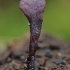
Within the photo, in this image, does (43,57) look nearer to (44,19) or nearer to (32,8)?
(32,8)

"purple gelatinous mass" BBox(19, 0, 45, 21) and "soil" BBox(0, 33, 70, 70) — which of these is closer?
"purple gelatinous mass" BBox(19, 0, 45, 21)

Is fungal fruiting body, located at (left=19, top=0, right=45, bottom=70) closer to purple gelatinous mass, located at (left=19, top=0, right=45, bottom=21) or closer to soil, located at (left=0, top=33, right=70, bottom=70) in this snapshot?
purple gelatinous mass, located at (left=19, top=0, right=45, bottom=21)

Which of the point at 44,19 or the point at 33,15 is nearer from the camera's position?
the point at 33,15

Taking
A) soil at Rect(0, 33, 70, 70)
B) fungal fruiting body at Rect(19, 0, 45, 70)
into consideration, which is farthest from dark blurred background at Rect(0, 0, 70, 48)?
fungal fruiting body at Rect(19, 0, 45, 70)

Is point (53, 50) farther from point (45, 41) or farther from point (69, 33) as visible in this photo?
point (69, 33)

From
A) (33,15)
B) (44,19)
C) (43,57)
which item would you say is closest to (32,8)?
(33,15)

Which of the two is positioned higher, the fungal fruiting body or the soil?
the fungal fruiting body

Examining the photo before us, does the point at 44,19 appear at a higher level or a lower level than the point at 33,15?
lower

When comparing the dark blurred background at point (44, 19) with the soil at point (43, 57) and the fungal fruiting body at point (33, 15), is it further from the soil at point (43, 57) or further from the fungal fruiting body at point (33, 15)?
the fungal fruiting body at point (33, 15)
